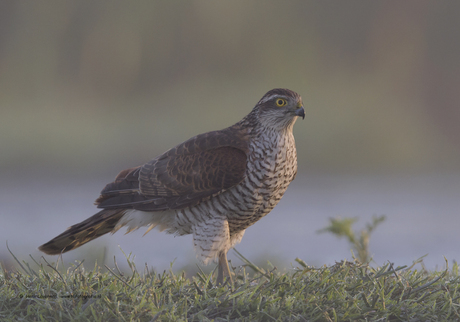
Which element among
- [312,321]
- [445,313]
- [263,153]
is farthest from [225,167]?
[445,313]

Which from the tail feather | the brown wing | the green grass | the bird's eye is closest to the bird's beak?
the bird's eye

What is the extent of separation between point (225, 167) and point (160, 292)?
1155 mm

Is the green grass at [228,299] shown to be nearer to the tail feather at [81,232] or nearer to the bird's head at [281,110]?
the tail feather at [81,232]

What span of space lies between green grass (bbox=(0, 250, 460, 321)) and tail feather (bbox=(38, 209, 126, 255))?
871mm

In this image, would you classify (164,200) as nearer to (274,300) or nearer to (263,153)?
(263,153)

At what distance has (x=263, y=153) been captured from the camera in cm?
336

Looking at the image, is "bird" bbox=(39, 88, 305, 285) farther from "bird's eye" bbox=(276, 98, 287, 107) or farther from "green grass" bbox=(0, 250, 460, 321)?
"green grass" bbox=(0, 250, 460, 321)

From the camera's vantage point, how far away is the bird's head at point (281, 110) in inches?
137

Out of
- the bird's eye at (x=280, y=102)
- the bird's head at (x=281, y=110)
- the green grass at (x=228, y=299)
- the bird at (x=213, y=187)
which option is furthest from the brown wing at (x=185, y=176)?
the green grass at (x=228, y=299)

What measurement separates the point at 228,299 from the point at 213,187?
1.15 m

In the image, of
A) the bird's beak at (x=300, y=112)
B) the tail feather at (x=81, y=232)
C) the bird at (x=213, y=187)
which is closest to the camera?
the bird at (x=213, y=187)

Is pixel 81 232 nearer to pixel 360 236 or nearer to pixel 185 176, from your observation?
pixel 185 176

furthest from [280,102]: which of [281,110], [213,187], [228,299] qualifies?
[228,299]

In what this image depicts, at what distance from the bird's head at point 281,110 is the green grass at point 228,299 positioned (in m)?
1.23
